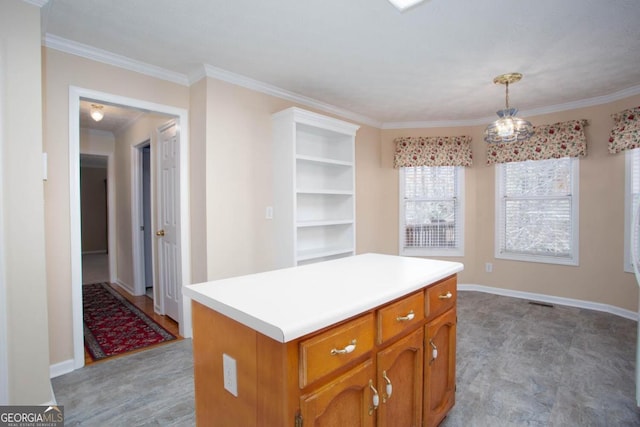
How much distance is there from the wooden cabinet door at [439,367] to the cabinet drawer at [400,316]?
15cm

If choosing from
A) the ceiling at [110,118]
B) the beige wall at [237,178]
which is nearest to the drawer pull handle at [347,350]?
the beige wall at [237,178]

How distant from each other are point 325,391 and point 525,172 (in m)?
4.25

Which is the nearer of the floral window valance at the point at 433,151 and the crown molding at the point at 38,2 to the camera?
the crown molding at the point at 38,2

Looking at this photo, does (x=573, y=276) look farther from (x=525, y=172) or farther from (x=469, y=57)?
(x=469, y=57)

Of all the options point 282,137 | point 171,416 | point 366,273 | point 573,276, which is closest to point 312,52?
point 282,137

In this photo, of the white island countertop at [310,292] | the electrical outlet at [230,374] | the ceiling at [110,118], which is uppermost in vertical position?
the ceiling at [110,118]

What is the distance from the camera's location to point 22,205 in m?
1.76

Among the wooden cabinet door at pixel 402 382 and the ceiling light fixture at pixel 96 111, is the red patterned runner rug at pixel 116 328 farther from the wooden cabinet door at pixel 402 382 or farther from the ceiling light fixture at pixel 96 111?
the wooden cabinet door at pixel 402 382

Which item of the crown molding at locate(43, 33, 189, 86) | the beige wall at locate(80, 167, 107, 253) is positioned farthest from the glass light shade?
the beige wall at locate(80, 167, 107, 253)

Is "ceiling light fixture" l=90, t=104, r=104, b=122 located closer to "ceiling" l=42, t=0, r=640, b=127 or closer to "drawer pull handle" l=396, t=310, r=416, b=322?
"ceiling" l=42, t=0, r=640, b=127

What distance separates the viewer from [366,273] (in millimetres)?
1624

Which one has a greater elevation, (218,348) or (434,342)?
(218,348)

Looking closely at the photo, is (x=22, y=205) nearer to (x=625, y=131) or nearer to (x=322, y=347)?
(x=322, y=347)

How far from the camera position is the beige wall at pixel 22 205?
1707mm
